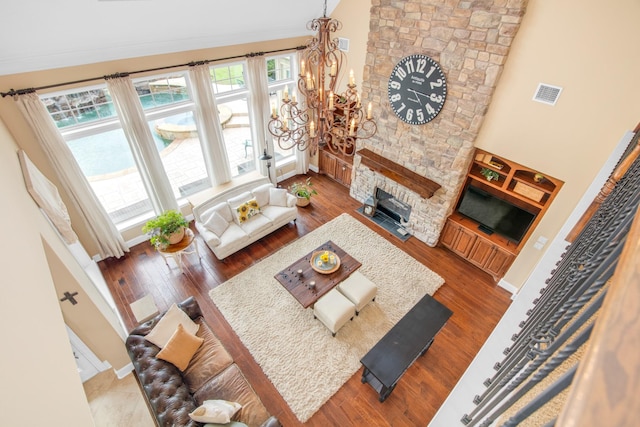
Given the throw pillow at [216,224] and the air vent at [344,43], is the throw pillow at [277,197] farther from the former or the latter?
the air vent at [344,43]

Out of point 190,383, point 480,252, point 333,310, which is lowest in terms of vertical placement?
point 190,383

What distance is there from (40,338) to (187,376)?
2676 millimetres

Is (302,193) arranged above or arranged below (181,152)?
below

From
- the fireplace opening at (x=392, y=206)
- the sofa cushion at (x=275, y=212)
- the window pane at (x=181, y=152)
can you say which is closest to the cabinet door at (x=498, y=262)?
the fireplace opening at (x=392, y=206)

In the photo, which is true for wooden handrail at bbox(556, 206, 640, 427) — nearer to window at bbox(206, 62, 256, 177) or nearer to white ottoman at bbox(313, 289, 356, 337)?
white ottoman at bbox(313, 289, 356, 337)

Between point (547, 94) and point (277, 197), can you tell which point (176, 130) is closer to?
point (277, 197)

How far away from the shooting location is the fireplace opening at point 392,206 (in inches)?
261

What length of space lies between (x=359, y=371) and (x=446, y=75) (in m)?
4.57

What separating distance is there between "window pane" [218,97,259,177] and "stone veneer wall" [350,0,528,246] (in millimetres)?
2633

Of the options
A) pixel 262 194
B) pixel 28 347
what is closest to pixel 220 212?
pixel 262 194

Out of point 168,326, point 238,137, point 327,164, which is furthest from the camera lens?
point 327,164

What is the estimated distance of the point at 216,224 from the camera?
5.99 m

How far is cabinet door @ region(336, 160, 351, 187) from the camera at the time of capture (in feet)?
25.5

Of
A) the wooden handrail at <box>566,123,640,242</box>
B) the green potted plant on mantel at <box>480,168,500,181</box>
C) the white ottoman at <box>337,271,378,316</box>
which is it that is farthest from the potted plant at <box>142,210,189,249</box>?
the wooden handrail at <box>566,123,640,242</box>
